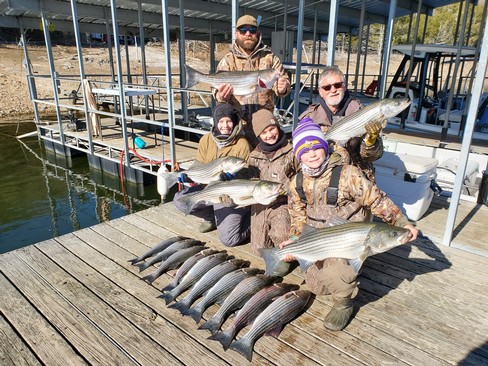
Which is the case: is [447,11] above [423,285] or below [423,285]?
above

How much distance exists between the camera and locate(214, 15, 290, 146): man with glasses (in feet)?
13.9

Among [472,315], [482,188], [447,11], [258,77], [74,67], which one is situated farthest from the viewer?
[447,11]

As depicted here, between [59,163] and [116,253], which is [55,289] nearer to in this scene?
[116,253]

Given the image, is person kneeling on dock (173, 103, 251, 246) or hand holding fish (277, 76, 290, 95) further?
hand holding fish (277, 76, 290, 95)

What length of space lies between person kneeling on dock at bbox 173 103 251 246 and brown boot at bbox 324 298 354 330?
62.4 inches

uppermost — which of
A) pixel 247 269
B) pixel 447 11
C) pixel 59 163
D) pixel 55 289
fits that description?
pixel 447 11

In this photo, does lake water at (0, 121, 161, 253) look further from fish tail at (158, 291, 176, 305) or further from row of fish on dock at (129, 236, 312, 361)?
fish tail at (158, 291, 176, 305)

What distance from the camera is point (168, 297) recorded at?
130 inches

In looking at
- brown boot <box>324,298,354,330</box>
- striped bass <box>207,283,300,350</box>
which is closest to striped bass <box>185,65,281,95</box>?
striped bass <box>207,283,300,350</box>

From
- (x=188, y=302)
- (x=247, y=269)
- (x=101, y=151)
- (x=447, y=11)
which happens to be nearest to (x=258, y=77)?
(x=247, y=269)

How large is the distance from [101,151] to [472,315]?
11117 mm

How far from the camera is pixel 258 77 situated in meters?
4.06

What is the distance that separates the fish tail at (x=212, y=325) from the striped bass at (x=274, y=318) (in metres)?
0.22

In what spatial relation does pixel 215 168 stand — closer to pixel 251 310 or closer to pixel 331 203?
pixel 331 203
